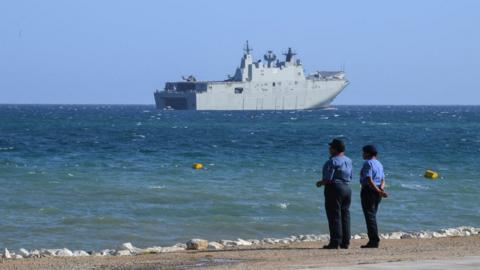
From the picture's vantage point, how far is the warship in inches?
5049

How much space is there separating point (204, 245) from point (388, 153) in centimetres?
2840

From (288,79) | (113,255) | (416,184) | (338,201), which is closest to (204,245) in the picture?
(113,255)

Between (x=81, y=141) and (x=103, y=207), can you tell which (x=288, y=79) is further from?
(x=103, y=207)

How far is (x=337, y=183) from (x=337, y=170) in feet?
0.49

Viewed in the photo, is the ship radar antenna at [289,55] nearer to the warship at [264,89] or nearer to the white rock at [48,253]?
the warship at [264,89]

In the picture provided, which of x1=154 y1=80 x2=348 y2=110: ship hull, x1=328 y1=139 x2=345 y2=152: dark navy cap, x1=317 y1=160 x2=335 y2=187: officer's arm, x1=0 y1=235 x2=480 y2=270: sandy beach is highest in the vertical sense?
x1=328 y1=139 x2=345 y2=152: dark navy cap

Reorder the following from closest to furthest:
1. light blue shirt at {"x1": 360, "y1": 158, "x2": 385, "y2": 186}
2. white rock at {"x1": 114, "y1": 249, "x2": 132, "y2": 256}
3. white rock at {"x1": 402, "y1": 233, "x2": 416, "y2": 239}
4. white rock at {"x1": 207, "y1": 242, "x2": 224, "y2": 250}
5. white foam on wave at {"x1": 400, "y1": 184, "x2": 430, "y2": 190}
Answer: light blue shirt at {"x1": 360, "y1": 158, "x2": 385, "y2": 186}, white rock at {"x1": 114, "y1": 249, "x2": 132, "y2": 256}, white rock at {"x1": 207, "y1": 242, "x2": 224, "y2": 250}, white rock at {"x1": 402, "y1": 233, "x2": 416, "y2": 239}, white foam on wave at {"x1": 400, "y1": 184, "x2": 430, "y2": 190}

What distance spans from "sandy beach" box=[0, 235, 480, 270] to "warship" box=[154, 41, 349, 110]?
114 meters

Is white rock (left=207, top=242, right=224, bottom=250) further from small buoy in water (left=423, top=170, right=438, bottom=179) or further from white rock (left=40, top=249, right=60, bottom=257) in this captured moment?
small buoy in water (left=423, top=170, right=438, bottom=179)

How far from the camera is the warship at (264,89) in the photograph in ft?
421

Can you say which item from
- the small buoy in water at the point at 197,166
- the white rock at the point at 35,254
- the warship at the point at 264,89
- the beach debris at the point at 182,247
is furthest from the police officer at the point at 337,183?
the warship at the point at 264,89

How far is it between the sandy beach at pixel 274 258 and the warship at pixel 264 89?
4477 inches

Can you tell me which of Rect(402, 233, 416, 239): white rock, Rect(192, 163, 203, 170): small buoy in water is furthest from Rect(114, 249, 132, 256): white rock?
Rect(192, 163, 203, 170): small buoy in water

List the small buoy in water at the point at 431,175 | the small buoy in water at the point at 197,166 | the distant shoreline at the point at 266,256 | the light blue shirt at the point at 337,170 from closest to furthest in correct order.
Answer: the distant shoreline at the point at 266,256, the light blue shirt at the point at 337,170, the small buoy in water at the point at 431,175, the small buoy in water at the point at 197,166
